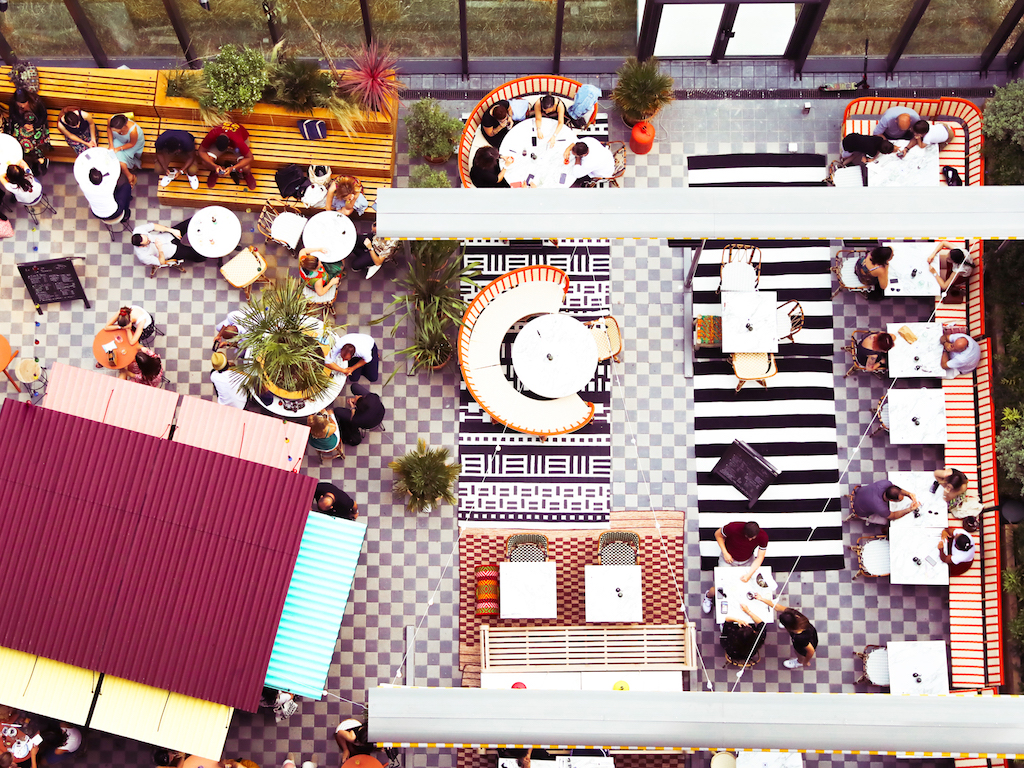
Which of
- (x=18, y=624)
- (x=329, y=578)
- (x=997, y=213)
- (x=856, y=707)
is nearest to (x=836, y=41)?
(x=997, y=213)

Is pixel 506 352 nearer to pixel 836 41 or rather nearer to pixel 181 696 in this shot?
pixel 181 696

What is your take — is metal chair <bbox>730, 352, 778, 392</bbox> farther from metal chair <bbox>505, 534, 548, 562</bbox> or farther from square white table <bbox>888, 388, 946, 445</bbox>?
metal chair <bbox>505, 534, 548, 562</bbox>

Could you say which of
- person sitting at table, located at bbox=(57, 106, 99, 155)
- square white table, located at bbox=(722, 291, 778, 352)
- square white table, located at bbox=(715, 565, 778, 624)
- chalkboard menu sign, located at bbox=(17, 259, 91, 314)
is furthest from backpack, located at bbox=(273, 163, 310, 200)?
square white table, located at bbox=(715, 565, 778, 624)

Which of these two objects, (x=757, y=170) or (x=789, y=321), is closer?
(x=789, y=321)

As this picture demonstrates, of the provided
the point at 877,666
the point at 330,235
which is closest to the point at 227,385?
the point at 330,235

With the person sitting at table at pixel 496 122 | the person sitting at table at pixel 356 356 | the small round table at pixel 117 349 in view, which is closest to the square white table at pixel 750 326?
the person sitting at table at pixel 496 122

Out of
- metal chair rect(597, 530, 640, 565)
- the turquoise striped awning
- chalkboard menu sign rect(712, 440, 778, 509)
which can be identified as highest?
chalkboard menu sign rect(712, 440, 778, 509)

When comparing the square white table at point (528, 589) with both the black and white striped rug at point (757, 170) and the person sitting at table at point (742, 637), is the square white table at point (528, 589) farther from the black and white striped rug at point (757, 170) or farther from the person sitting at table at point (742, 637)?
the black and white striped rug at point (757, 170)

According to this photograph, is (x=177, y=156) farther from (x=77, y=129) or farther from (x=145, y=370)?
(x=145, y=370)
